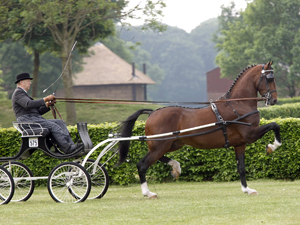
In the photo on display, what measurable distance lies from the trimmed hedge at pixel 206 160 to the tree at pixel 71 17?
12382mm

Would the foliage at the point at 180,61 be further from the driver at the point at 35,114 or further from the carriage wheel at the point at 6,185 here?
the carriage wheel at the point at 6,185

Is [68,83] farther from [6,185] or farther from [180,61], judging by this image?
[180,61]

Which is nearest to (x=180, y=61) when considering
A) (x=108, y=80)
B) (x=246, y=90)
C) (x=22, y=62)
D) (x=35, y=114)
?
(x=108, y=80)

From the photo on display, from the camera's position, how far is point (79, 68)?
43.8 m

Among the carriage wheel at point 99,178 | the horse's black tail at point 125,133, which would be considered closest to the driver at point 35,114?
the carriage wheel at point 99,178

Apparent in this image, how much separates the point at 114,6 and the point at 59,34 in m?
3.82

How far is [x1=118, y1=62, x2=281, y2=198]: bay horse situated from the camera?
26.4ft

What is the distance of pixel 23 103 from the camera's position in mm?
7855

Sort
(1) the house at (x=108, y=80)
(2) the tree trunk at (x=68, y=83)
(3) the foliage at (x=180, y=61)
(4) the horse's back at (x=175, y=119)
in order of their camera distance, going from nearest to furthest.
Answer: (4) the horse's back at (x=175, y=119) → (2) the tree trunk at (x=68, y=83) → (1) the house at (x=108, y=80) → (3) the foliage at (x=180, y=61)

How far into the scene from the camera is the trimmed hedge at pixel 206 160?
1048 cm

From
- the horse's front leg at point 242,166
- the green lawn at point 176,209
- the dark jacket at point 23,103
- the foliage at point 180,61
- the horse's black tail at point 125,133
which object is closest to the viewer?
the green lawn at point 176,209

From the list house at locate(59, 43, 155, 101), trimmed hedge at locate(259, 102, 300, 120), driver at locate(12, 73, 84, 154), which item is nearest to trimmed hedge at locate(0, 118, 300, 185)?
driver at locate(12, 73, 84, 154)

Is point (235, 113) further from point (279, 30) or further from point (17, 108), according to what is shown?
point (279, 30)

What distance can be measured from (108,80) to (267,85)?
144 ft
